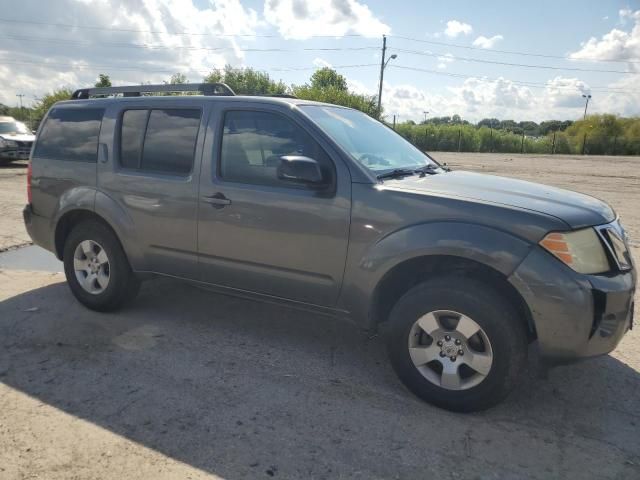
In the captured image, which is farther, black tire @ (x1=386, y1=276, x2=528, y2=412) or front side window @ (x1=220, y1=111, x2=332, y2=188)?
front side window @ (x1=220, y1=111, x2=332, y2=188)

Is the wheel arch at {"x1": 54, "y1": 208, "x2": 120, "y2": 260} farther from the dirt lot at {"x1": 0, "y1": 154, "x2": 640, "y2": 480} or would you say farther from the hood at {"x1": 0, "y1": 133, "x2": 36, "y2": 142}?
the hood at {"x1": 0, "y1": 133, "x2": 36, "y2": 142}

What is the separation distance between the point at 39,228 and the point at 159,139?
1639 millimetres

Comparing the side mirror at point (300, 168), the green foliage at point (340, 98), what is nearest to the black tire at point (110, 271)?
the side mirror at point (300, 168)

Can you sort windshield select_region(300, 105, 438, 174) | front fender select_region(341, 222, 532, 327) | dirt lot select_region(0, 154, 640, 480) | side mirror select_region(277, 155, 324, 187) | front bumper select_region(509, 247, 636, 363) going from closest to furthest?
dirt lot select_region(0, 154, 640, 480) < front bumper select_region(509, 247, 636, 363) < front fender select_region(341, 222, 532, 327) < side mirror select_region(277, 155, 324, 187) < windshield select_region(300, 105, 438, 174)

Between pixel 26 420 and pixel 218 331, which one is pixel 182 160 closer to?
pixel 218 331

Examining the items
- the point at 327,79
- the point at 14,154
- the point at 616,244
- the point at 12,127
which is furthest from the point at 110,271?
the point at 327,79

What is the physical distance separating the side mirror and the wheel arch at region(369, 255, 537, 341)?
759 mm

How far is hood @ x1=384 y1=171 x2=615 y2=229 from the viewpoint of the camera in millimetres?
2923

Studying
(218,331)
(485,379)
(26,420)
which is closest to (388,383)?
(485,379)

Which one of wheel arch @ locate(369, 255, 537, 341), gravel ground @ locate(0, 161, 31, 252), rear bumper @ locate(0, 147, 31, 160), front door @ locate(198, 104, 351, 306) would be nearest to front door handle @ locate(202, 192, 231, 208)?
front door @ locate(198, 104, 351, 306)

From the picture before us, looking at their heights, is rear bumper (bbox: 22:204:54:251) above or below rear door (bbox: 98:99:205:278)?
below

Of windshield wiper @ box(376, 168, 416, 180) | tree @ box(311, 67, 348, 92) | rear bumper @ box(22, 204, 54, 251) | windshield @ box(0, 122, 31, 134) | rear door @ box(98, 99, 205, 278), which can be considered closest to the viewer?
windshield wiper @ box(376, 168, 416, 180)

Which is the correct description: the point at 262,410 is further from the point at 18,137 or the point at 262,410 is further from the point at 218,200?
the point at 18,137

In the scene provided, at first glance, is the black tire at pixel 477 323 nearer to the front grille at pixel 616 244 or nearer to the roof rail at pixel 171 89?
the front grille at pixel 616 244
